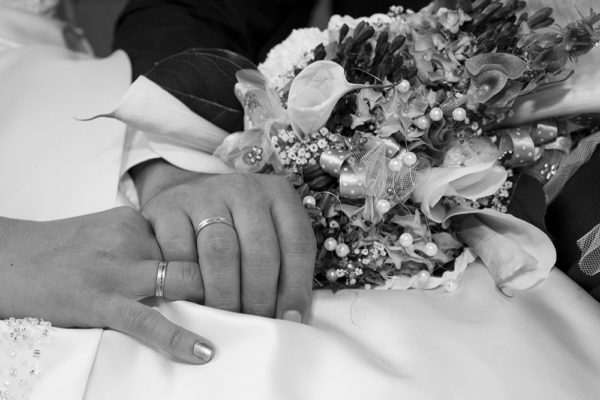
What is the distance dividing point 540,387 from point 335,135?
12.6 inches

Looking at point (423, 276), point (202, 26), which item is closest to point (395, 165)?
point (423, 276)

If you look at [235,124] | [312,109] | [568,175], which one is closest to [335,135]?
[312,109]

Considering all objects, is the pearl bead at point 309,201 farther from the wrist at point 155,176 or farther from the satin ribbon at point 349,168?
the wrist at point 155,176

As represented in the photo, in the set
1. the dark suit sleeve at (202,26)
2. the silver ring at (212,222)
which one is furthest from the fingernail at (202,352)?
the dark suit sleeve at (202,26)

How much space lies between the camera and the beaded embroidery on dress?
1.20 metres

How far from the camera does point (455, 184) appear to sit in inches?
25.5

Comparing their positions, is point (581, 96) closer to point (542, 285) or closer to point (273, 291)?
point (542, 285)

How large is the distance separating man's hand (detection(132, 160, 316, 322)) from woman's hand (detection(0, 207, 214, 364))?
23 millimetres

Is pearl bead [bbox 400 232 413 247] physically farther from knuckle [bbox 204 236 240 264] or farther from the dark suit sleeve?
the dark suit sleeve

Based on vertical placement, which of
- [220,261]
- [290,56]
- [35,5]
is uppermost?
[290,56]

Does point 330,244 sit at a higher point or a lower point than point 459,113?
lower

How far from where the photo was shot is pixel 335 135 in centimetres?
66

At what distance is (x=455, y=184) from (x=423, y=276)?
0.35 ft

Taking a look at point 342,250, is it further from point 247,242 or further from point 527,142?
point 527,142
